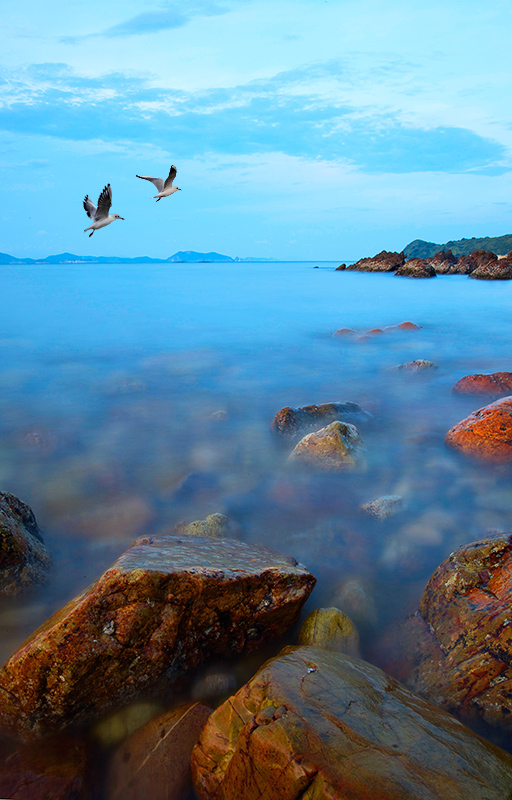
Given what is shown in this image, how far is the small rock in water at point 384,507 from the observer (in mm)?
6305

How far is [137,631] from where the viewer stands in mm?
3371

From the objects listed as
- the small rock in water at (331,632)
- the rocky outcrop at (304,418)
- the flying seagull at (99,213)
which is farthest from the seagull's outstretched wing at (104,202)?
the small rock in water at (331,632)

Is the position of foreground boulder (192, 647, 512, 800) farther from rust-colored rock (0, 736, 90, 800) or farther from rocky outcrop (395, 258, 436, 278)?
rocky outcrop (395, 258, 436, 278)

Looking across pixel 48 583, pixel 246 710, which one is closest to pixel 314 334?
pixel 48 583

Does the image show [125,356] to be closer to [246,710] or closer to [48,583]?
[48,583]

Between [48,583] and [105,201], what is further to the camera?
[105,201]

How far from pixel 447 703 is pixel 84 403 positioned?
10.1 m

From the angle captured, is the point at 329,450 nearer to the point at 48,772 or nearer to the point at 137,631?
the point at 137,631

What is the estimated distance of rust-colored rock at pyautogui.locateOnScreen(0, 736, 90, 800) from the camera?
2.95 m

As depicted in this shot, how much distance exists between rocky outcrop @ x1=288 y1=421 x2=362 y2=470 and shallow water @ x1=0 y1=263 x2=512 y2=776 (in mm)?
230

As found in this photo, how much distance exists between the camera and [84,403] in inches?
452

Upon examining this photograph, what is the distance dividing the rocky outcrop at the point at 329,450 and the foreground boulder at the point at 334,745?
428 cm

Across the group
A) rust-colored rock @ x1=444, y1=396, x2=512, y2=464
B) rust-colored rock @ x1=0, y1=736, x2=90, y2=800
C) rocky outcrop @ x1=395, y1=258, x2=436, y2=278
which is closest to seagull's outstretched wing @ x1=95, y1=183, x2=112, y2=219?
rust-colored rock @ x1=444, y1=396, x2=512, y2=464

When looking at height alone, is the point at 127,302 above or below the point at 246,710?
above
